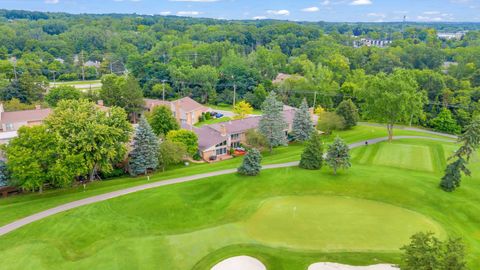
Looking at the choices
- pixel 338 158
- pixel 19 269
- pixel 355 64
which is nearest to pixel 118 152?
pixel 19 269

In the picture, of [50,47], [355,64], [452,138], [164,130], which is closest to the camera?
[164,130]

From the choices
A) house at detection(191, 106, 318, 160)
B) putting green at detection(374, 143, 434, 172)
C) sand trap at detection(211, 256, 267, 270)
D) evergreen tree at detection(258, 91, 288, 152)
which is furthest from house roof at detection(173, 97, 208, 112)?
sand trap at detection(211, 256, 267, 270)

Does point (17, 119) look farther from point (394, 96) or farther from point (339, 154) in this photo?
point (394, 96)

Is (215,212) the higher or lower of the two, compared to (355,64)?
lower

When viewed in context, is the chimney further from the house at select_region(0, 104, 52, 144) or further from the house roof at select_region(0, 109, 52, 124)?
the house at select_region(0, 104, 52, 144)

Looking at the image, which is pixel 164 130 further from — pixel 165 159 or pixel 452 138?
pixel 452 138

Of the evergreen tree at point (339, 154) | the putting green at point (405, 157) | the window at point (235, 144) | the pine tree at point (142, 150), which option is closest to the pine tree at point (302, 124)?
the window at point (235, 144)
